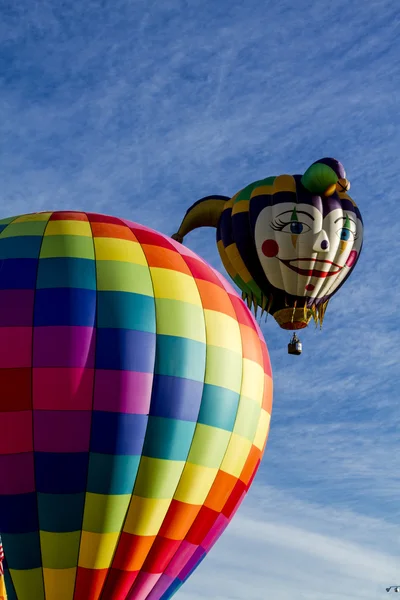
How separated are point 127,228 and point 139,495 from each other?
3.88 metres

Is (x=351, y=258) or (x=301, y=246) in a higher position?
(x=351, y=258)

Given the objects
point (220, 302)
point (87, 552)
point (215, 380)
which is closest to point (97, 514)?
point (87, 552)

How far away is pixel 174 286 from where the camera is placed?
45.9ft

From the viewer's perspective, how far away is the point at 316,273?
75.7 ft

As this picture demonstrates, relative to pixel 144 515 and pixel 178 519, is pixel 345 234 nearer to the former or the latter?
pixel 178 519

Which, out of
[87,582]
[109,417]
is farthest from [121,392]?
[87,582]

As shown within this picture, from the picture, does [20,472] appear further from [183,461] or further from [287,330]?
[287,330]

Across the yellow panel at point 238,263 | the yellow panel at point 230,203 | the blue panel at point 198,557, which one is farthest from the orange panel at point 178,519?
the yellow panel at point 230,203

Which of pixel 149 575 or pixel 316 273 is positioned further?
pixel 316 273

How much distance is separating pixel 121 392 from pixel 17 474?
5.26 ft

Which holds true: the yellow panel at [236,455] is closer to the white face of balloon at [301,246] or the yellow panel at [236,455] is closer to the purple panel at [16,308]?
the purple panel at [16,308]

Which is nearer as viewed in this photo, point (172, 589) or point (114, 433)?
point (114, 433)

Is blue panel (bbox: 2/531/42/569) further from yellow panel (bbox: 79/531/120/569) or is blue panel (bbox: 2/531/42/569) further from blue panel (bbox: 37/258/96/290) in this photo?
blue panel (bbox: 37/258/96/290)

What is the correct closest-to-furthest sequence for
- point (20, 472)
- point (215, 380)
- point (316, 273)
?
point (20, 472)
point (215, 380)
point (316, 273)
